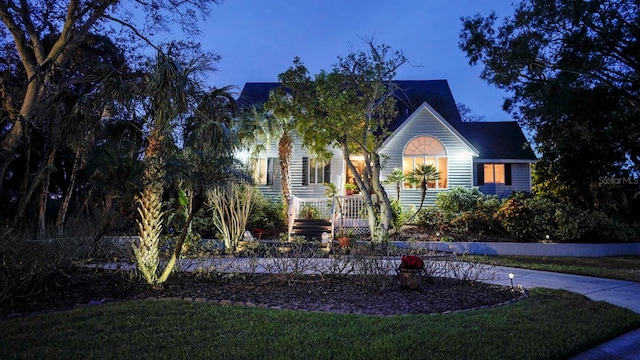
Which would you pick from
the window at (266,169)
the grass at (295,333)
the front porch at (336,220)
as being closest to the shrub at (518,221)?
the front porch at (336,220)

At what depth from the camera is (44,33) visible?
50.6 ft

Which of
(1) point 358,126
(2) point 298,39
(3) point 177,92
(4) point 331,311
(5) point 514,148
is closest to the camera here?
(4) point 331,311

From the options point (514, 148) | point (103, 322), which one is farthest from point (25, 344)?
point (514, 148)

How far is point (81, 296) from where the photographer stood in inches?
263

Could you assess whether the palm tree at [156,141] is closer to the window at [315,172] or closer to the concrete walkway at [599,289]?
the concrete walkway at [599,289]

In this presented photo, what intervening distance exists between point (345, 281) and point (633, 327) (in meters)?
4.36

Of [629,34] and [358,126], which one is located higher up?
[629,34]

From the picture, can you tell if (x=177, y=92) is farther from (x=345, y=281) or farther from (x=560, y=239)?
(x=560, y=239)

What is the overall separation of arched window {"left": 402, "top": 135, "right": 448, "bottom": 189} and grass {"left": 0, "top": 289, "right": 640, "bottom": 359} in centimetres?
1458

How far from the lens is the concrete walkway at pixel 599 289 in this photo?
453 cm

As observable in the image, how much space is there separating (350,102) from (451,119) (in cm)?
875

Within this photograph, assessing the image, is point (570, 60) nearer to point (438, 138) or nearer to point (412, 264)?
point (438, 138)

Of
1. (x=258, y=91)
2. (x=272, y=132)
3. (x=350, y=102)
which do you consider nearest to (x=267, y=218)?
(x=272, y=132)

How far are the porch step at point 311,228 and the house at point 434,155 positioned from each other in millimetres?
3803
